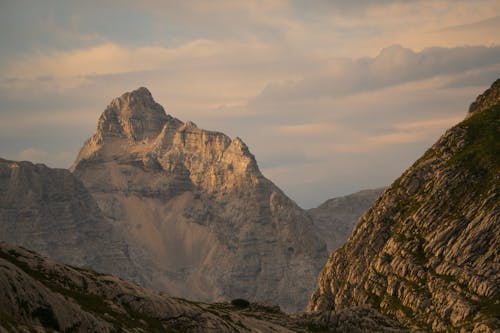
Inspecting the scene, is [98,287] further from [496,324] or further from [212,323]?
[496,324]

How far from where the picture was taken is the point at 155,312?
14562 centimetres

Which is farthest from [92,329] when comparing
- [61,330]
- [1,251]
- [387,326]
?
[387,326]

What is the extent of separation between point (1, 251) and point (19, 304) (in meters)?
28.3

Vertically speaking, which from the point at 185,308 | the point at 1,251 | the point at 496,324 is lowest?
the point at 496,324

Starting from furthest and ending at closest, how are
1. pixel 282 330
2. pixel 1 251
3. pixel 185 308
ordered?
pixel 282 330, pixel 185 308, pixel 1 251

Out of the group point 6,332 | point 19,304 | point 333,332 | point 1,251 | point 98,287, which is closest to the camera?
point 6,332

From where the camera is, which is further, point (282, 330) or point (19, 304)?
point (282, 330)

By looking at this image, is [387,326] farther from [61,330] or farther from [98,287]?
[61,330]

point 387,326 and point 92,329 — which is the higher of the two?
point 92,329

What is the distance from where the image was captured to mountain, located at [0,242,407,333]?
106 metres

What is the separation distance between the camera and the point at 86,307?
12356 cm

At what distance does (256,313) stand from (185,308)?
47.1 metres

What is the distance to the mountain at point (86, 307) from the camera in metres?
106

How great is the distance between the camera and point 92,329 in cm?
11431
